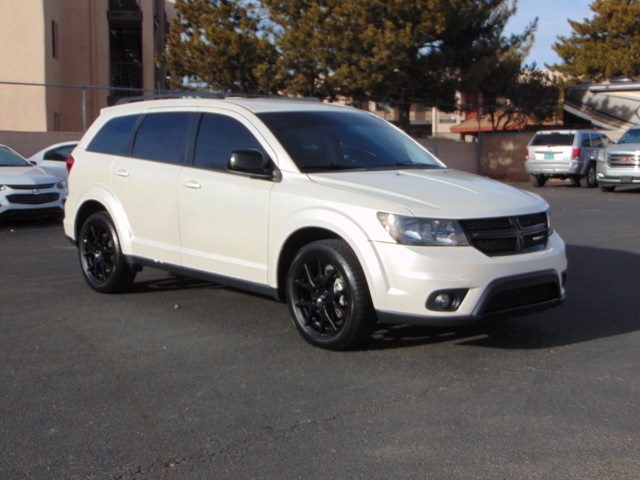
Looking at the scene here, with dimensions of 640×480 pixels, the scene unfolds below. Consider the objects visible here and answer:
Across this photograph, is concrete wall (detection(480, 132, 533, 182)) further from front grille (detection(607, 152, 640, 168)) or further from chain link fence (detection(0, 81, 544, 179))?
front grille (detection(607, 152, 640, 168))

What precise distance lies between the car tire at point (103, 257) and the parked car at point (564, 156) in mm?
19590

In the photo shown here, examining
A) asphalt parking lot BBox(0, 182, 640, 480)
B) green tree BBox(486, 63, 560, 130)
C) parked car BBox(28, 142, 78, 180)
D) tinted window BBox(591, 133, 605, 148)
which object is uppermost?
green tree BBox(486, 63, 560, 130)

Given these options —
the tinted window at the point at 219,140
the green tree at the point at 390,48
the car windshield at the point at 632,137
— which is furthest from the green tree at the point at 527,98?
the tinted window at the point at 219,140

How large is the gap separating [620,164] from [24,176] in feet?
50.9

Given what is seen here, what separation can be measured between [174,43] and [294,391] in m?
26.9

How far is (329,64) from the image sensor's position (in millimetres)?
28312

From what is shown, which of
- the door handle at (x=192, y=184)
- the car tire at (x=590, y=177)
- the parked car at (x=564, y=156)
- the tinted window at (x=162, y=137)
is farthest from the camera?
the car tire at (x=590, y=177)

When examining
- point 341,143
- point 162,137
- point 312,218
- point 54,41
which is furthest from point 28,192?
point 54,41

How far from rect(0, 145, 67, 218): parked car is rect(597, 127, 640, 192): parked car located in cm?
1463

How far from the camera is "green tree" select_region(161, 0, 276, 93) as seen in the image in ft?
94.6

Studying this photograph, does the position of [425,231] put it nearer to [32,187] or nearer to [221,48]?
[32,187]

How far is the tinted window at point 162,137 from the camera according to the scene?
743 cm

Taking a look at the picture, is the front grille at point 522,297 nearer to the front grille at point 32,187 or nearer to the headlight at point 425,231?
the headlight at point 425,231

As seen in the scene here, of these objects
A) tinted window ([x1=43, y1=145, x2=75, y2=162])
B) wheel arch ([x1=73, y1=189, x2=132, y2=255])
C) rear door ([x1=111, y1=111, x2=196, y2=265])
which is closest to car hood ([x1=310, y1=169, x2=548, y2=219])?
rear door ([x1=111, y1=111, x2=196, y2=265])
